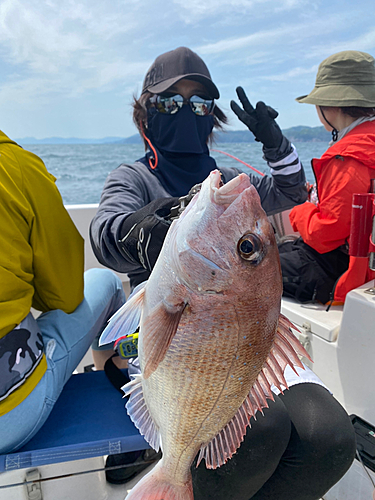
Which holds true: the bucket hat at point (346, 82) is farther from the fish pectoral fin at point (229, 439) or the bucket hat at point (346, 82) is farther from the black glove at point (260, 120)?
the fish pectoral fin at point (229, 439)

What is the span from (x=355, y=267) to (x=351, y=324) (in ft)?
1.12

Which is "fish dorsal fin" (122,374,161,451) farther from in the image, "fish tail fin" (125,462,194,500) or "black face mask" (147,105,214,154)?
"black face mask" (147,105,214,154)

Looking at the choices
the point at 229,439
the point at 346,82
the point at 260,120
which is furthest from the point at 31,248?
the point at 346,82

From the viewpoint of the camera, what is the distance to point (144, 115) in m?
1.87

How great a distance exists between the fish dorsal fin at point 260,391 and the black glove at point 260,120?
→ 116 centimetres

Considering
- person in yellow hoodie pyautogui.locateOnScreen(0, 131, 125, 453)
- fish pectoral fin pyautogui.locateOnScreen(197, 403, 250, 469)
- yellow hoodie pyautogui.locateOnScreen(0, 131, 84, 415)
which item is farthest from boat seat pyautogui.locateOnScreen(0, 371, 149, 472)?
fish pectoral fin pyautogui.locateOnScreen(197, 403, 250, 469)

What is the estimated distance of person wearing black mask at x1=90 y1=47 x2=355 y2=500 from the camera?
3.84 feet

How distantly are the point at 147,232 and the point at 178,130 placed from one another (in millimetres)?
875

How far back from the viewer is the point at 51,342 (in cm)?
154

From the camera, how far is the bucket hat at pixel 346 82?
221 centimetres

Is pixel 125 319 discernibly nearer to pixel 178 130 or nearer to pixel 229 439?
pixel 229 439

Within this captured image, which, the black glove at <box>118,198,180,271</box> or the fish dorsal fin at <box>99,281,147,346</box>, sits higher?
the black glove at <box>118,198,180,271</box>

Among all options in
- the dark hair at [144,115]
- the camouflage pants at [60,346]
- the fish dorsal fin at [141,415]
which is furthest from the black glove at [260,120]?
the fish dorsal fin at [141,415]

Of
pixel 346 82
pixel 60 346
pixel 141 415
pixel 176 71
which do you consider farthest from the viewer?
pixel 346 82
